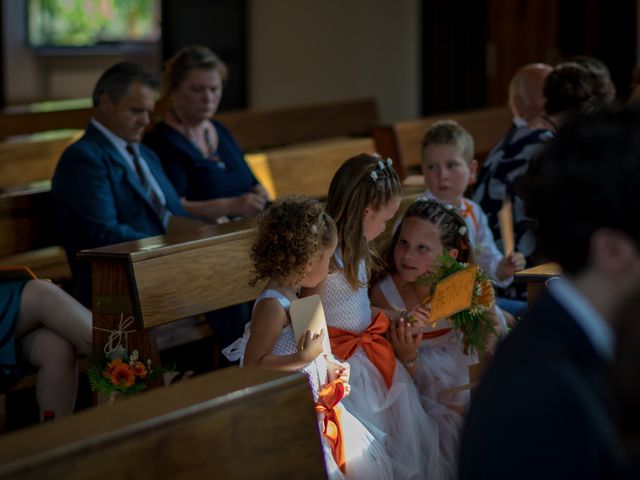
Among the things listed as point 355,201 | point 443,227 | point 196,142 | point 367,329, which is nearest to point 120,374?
point 367,329

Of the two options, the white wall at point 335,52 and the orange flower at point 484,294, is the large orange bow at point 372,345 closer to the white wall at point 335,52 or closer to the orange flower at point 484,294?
the orange flower at point 484,294

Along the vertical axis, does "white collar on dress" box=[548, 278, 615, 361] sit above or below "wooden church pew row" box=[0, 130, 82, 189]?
above

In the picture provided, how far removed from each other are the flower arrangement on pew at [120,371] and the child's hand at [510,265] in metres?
1.33

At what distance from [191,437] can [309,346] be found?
981 millimetres

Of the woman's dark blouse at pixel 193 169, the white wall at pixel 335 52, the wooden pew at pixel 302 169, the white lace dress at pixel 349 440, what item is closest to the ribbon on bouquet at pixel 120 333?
the white lace dress at pixel 349 440

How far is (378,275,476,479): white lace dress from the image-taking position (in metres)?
3.42

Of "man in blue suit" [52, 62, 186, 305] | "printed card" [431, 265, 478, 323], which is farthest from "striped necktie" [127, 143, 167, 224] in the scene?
"printed card" [431, 265, 478, 323]

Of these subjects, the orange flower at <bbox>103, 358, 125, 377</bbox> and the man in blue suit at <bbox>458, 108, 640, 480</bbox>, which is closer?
the man in blue suit at <bbox>458, 108, 640, 480</bbox>

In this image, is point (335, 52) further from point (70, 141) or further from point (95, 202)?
point (95, 202)

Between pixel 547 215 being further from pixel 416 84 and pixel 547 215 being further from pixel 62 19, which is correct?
pixel 62 19

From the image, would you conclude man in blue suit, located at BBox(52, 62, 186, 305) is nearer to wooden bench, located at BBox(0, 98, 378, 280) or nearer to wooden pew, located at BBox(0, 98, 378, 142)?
wooden bench, located at BBox(0, 98, 378, 280)

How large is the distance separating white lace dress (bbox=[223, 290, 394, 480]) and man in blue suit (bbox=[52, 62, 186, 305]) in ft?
4.17

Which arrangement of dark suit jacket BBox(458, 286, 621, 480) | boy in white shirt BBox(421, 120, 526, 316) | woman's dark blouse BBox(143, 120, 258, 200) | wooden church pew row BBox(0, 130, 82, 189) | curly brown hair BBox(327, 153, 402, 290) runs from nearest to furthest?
dark suit jacket BBox(458, 286, 621, 480) → curly brown hair BBox(327, 153, 402, 290) → boy in white shirt BBox(421, 120, 526, 316) → woman's dark blouse BBox(143, 120, 258, 200) → wooden church pew row BBox(0, 130, 82, 189)

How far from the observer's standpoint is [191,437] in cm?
185
